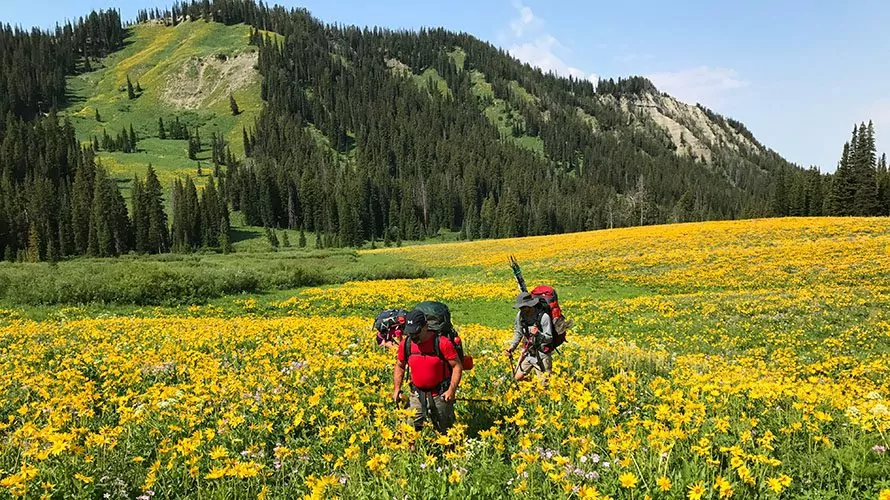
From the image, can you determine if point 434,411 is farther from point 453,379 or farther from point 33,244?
point 33,244

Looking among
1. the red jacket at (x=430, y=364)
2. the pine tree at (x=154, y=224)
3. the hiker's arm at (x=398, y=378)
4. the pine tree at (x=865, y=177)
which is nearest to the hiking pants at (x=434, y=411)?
the red jacket at (x=430, y=364)

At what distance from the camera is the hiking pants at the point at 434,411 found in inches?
235

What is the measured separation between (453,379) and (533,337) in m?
2.97

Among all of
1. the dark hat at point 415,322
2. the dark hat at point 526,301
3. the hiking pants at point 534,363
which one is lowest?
the hiking pants at point 534,363

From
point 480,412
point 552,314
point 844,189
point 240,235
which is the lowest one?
point 480,412

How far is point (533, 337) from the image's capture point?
8.41 meters

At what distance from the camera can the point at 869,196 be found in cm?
7750

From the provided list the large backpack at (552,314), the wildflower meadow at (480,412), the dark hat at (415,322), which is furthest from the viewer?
the large backpack at (552,314)

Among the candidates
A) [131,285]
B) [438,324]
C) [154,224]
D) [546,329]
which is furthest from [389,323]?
[154,224]

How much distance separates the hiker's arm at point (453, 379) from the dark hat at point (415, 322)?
615 mm

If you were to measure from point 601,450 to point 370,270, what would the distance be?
38.6m

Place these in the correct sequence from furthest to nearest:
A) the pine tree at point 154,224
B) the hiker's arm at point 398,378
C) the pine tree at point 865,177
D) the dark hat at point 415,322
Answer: the pine tree at point 154,224 < the pine tree at point 865,177 < the hiker's arm at point 398,378 < the dark hat at point 415,322

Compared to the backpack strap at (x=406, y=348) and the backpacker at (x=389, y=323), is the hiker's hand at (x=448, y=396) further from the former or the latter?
the backpacker at (x=389, y=323)

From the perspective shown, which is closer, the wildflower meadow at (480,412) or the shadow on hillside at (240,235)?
the wildflower meadow at (480,412)
